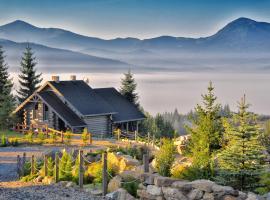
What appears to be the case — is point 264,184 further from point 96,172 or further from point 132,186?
point 96,172

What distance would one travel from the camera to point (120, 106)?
53219 mm

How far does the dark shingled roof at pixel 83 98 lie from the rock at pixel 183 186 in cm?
3241

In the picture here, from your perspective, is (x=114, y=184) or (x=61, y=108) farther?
(x=61, y=108)

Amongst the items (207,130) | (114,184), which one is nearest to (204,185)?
(114,184)

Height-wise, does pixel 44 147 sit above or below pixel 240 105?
below

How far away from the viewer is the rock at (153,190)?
49.1 ft

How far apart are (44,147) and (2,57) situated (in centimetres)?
2629

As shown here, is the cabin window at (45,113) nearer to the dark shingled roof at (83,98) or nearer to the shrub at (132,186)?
the dark shingled roof at (83,98)

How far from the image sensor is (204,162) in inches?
737

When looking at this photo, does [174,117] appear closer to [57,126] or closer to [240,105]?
[57,126]

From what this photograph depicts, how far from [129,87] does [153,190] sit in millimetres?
45278

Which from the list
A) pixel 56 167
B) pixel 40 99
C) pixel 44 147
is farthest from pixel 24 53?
pixel 56 167

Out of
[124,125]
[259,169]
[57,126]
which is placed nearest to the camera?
[259,169]

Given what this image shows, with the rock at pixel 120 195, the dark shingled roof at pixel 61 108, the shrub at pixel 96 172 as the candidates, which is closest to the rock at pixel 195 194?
the rock at pixel 120 195
